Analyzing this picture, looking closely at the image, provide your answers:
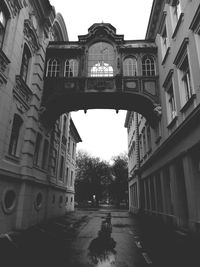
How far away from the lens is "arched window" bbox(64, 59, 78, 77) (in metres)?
16.1

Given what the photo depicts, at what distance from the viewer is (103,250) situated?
735cm

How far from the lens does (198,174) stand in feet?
31.2

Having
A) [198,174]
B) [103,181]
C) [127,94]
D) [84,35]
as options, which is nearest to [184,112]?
[198,174]

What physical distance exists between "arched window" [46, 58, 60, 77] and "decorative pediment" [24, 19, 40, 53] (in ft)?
6.42

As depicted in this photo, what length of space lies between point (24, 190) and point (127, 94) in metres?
9.42

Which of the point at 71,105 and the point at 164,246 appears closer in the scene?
the point at 164,246

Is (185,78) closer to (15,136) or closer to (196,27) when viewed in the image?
(196,27)

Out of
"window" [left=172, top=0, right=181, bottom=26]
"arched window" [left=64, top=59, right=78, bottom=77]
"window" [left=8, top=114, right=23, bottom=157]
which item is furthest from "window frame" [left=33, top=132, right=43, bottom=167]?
"window" [left=172, top=0, right=181, bottom=26]

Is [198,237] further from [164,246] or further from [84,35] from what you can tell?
[84,35]

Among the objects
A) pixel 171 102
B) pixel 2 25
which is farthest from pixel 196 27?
pixel 2 25

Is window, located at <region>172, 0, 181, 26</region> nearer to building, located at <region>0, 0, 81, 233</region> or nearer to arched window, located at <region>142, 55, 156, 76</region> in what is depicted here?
arched window, located at <region>142, 55, 156, 76</region>

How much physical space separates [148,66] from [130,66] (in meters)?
1.45

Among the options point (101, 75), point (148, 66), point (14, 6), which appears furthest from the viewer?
point (148, 66)

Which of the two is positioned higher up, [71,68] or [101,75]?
[71,68]
